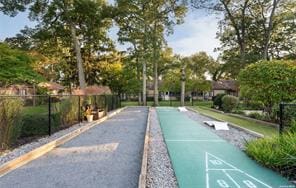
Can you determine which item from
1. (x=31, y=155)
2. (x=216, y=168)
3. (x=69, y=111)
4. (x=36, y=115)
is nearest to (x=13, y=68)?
(x=69, y=111)

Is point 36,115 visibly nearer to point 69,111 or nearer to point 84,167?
point 69,111

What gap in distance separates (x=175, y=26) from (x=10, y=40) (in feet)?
55.2

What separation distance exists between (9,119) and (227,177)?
225 inches

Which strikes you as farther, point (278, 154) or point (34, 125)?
point (34, 125)

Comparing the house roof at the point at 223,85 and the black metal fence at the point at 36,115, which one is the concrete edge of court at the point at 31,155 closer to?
Answer: the black metal fence at the point at 36,115

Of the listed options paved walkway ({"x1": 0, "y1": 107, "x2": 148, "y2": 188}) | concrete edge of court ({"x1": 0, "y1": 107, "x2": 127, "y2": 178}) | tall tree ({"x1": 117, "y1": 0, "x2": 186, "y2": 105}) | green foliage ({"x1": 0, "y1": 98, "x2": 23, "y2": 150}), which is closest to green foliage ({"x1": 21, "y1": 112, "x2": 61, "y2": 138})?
concrete edge of court ({"x1": 0, "y1": 107, "x2": 127, "y2": 178})

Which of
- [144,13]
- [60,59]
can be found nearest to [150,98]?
[60,59]

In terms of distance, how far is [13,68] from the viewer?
987 inches

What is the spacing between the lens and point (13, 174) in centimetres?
629

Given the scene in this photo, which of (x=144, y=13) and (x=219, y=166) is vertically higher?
(x=144, y=13)

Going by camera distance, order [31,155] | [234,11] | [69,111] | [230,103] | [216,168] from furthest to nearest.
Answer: [234,11] < [230,103] < [69,111] < [31,155] < [216,168]

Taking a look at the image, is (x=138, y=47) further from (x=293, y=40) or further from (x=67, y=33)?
(x=293, y=40)

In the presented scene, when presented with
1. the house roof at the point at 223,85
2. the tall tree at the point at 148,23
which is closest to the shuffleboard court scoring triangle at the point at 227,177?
the tall tree at the point at 148,23

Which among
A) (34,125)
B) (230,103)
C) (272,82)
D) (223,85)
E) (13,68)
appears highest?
(223,85)
